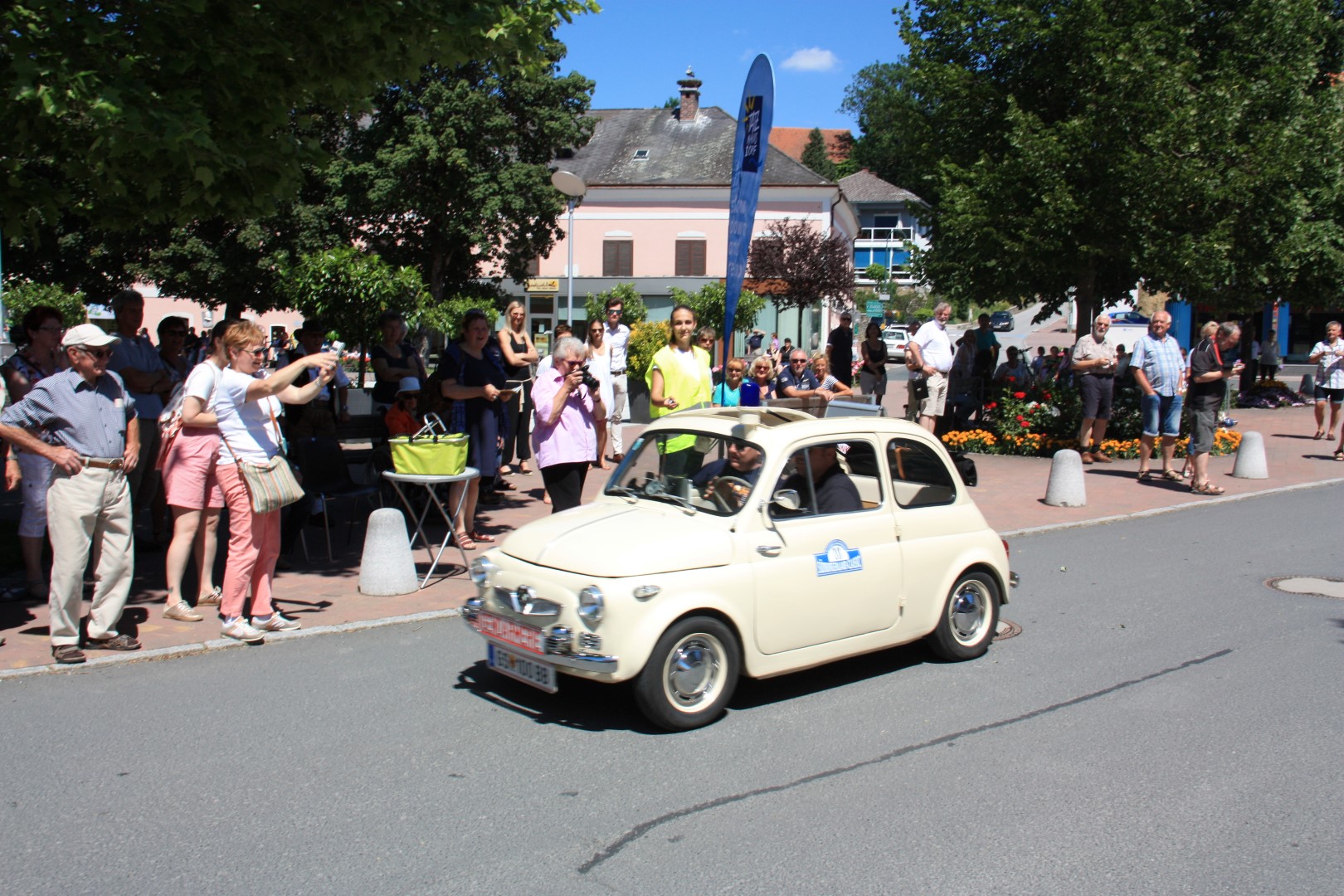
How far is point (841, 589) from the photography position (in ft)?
19.5

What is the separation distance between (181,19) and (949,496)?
614 cm

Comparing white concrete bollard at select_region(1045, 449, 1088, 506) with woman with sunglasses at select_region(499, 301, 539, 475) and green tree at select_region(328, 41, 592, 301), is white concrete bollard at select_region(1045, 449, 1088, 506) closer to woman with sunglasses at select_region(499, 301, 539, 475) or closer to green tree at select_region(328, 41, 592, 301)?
woman with sunglasses at select_region(499, 301, 539, 475)

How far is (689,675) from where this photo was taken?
5449mm

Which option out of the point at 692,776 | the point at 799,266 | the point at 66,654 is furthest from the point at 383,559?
the point at 799,266

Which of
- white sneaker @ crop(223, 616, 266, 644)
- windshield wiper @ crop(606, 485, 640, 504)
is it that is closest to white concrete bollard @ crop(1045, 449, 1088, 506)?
windshield wiper @ crop(606, 485, 640, 504)

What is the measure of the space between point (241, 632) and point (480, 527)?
147 inches

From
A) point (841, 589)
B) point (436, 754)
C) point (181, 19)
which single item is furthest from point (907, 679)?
point (181, 19)

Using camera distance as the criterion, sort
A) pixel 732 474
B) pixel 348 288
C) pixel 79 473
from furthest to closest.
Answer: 1. pixel 348 288
2. pixel 79 473
3. pixel 732 474

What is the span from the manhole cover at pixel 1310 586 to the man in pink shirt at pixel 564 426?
5.65m

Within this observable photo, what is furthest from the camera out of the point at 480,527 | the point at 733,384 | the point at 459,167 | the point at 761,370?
the point at 459,167

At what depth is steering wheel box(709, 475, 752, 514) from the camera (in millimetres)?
5781

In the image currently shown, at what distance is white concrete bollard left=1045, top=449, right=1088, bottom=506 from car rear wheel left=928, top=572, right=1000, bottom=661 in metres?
6.12

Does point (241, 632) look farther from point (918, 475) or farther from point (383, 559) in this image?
point (918, 475)

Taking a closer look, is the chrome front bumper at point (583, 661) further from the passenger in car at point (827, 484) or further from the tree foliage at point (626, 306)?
the tree foliage at point (626, 306)
